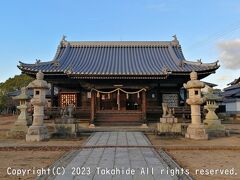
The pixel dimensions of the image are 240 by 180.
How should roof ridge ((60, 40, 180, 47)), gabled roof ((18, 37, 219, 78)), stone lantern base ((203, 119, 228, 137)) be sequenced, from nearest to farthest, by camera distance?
stone lantern base ((203, 119, 228, 137)), gabled roof ((18, 37, 219, 78)), roof ridge ((60, 40, 180, 47))

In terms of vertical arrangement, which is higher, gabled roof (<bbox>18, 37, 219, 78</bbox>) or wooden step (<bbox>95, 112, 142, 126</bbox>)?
gabled roof (<bbox>18, 37, 219, 78</bbox>)

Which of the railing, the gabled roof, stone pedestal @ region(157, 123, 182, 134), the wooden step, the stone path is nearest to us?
the stone path

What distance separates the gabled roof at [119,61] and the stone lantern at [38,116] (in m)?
5.67

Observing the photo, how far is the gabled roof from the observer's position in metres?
19.8

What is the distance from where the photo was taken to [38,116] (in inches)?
513

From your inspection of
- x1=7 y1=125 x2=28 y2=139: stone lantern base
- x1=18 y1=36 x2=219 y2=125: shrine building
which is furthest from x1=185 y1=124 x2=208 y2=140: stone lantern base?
x1=7 y1=125 x2=28 y2=139: stone lantern base

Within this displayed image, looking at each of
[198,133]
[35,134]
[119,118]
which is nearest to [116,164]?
[35,134]

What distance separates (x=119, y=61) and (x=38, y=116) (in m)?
12.3

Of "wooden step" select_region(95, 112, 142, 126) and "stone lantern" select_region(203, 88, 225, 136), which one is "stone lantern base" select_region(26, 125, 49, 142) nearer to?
"wooden step" select_region(95, 112, 142, 126)

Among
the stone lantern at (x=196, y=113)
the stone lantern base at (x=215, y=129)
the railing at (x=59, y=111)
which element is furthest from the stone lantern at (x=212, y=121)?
the railing at (x=59, y=111)

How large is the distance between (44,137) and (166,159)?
6.98m

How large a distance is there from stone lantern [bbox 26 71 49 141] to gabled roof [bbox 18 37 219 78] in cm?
567

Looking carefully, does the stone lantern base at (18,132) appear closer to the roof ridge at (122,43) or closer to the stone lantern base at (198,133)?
the stone lantern base at (198,133)

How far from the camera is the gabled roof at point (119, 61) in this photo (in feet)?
65.1
